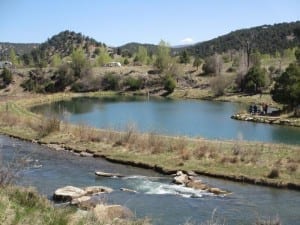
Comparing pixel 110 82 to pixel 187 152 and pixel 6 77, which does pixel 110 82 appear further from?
pixel 187 152

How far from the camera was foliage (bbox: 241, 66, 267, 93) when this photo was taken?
85.9 meters

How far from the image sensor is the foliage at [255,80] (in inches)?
3383

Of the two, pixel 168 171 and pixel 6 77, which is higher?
pixel 6 77

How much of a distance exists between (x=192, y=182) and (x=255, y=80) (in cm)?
6176

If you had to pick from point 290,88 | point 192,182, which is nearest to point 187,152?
point 192,182

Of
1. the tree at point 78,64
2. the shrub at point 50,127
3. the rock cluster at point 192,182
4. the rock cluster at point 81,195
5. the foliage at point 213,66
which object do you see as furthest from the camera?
the tree at point 78,64

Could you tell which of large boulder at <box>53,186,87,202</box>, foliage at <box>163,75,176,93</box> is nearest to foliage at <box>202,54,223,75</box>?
foliage at <box>163,75,176,93</box>

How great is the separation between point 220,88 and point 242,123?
3709cm

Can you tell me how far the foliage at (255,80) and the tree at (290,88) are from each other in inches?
937

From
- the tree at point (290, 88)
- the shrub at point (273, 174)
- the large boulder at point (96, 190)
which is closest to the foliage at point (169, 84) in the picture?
the tree at point (290, 88)

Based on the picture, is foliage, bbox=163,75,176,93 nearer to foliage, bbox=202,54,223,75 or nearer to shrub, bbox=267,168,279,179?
foliage, bbox=202,54,223,75

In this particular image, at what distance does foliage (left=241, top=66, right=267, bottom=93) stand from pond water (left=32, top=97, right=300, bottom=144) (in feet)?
23.6

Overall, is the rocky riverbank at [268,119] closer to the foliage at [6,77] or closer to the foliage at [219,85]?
the foliage at [219,85]

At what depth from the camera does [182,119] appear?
61375mm
